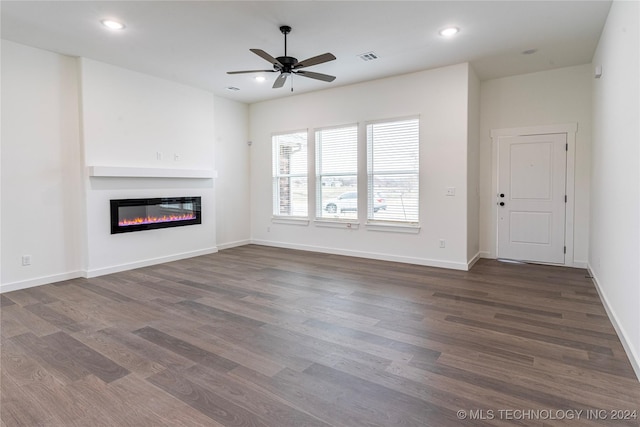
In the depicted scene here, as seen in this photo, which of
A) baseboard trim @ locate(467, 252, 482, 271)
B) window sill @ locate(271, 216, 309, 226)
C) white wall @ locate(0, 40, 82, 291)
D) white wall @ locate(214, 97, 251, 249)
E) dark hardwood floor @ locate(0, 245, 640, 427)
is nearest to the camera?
dark hardwood floor @ locate(0, 245, 640, 427)

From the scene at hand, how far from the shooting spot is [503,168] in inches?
225

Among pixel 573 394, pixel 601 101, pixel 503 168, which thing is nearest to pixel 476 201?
pixel 503 168

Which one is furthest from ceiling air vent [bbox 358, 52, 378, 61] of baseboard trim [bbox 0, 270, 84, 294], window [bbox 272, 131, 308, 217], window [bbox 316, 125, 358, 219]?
baseboard trim [bbox 0, 270, 84, 294]

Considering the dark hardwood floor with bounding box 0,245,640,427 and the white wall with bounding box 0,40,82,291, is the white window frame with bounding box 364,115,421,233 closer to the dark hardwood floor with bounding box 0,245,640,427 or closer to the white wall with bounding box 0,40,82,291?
the dark hardwood floor with bounding box 0,245,640,427

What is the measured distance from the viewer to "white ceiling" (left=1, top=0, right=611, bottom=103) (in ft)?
11.2

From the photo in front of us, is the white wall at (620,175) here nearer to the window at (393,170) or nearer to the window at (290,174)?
the window at (393,170)

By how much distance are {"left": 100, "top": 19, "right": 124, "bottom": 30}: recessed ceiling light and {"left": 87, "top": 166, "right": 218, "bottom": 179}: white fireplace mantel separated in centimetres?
185

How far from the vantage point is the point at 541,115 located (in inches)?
213

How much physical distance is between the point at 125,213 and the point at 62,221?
0.76 metres

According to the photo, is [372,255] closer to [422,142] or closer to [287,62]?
[422,142]

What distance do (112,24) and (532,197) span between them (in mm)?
6091

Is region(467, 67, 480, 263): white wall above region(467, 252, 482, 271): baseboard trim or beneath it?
above

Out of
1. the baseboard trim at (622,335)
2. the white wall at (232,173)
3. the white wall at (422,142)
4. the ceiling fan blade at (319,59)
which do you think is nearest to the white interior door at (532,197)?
the white wall at (422,142)

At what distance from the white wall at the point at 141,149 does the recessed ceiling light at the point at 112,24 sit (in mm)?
1293
